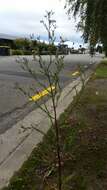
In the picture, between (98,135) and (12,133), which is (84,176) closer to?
(98,135)

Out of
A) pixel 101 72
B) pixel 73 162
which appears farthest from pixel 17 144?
pixel 101 72

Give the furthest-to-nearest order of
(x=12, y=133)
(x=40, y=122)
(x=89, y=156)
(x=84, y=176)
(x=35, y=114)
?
(x=35, y=114)
(x=40, y=122)
(x=12, y=133)
(x=89, y=156)
(x=84, y=176)

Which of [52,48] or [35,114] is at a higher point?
[52,48]

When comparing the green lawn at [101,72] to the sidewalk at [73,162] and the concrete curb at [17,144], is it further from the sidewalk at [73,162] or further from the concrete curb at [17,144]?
the sidewalk at [73,162]

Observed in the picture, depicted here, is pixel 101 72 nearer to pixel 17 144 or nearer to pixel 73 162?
pixel 17 144

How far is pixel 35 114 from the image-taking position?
9734 mm

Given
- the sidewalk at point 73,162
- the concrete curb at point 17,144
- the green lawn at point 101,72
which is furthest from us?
the green lawn at point 101,72

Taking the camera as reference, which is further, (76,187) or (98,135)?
(98,135)

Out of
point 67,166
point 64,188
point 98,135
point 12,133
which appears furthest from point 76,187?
point 12,133

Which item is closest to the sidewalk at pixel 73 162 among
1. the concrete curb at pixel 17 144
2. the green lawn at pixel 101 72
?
the concrete curb at pixel 17 144

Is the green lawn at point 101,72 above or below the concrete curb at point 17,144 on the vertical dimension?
below

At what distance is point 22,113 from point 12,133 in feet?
8.04

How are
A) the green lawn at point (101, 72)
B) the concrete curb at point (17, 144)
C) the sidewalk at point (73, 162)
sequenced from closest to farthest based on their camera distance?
the sidewalk at point (73, 162)
the concrete curb at point (17, 144)
the green lawn at point (101, 72)

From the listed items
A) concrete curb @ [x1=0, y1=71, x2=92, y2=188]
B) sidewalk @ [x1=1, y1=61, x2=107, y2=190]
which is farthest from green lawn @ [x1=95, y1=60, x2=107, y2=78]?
sidewalk @ [x1=1, y1=61, x2=107, y2=190]
